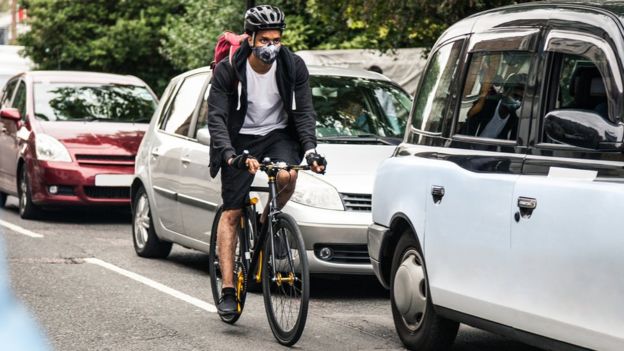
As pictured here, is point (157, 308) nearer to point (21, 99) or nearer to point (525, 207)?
point (525, 207)

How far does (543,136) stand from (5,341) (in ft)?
11.3

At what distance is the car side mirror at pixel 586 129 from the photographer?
5.45 metres

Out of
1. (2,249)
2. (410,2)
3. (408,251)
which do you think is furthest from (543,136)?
(410,2)

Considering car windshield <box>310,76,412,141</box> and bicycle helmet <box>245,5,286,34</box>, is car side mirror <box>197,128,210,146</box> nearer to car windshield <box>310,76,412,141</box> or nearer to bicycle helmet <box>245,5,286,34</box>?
car windshield <box>310,76,412,141</box>

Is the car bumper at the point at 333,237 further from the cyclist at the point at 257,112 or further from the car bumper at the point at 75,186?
the car bumper at the point at 75,186

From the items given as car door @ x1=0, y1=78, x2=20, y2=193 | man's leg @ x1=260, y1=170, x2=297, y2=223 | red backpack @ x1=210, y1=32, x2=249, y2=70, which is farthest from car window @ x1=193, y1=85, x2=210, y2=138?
car door @ x1=0, y1=78, x2=20, y2=193

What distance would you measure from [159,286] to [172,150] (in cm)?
158

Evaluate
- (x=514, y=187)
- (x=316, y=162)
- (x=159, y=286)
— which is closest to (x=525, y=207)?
(x=514, y=187)

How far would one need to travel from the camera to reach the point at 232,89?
310 inches

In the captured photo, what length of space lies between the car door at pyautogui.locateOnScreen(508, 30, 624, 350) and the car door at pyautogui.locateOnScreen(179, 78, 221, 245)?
4323 mm

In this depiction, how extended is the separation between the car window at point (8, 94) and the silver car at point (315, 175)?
5948mm

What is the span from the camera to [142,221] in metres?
12.1

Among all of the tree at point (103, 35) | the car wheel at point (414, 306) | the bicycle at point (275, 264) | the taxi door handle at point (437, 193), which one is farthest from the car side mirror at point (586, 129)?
the tree at point (103, 35)

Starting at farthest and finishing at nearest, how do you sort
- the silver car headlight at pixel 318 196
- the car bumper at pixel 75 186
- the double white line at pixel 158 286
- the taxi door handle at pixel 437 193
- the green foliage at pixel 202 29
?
1. the green foliage at pixel 202 29
2. the car bumper at pixel 75 186
3. the silver car headlight at pixel 318 196
4. the double white line at pixel 158 286
5. the taxi door handle at pixel 437 193
